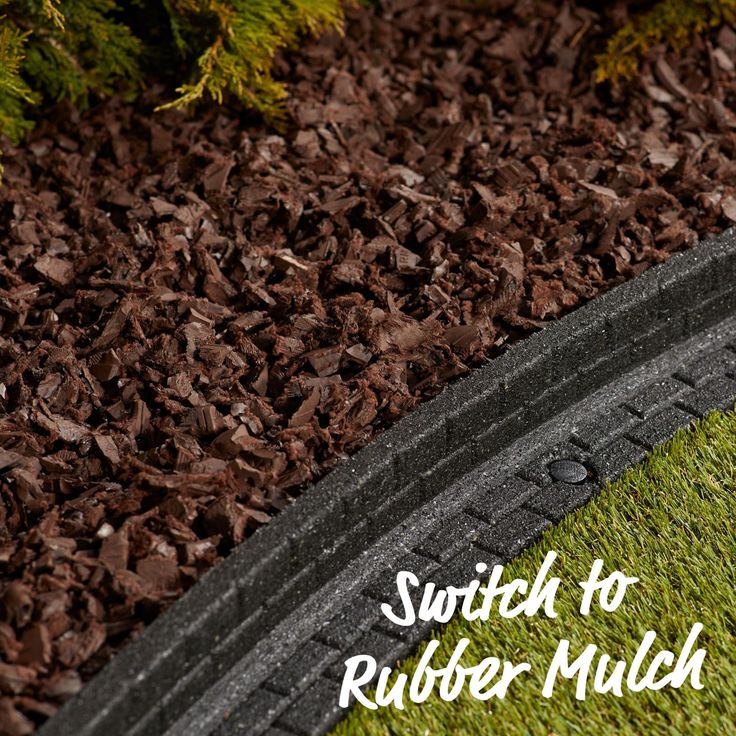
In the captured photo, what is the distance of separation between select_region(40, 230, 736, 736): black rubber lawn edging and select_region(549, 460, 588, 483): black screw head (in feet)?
0.54

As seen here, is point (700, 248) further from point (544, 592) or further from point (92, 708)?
point (92, 708)

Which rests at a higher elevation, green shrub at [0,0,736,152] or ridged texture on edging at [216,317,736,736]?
green shrub at [0,0,736,152]

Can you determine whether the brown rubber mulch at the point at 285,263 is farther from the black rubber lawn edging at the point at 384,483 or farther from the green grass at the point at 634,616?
the green grass at the point at 634,616

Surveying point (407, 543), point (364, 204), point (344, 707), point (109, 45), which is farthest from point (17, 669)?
point (109, 45)

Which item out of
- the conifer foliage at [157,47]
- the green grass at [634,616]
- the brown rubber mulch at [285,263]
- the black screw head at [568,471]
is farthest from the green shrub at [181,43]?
the green grass at [634,616]

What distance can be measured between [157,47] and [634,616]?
325 centimetres

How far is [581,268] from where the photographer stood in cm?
379

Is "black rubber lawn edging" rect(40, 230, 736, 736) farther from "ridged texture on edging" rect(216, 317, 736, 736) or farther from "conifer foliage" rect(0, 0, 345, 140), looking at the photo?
"conifer foliage" rect(0, 0, 345, 140)

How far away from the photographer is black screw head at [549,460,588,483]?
3.32 metres

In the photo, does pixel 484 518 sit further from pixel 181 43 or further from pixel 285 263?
pixel 181 43

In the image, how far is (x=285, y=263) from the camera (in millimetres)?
3742

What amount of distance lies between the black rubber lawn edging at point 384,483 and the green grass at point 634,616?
0.35 m

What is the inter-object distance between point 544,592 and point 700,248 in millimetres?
1480

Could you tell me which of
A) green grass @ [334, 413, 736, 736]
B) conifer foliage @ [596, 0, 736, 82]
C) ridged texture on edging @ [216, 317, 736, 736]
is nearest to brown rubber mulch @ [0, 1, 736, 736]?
conifer foliage @ [596, 0, 736, 82]
